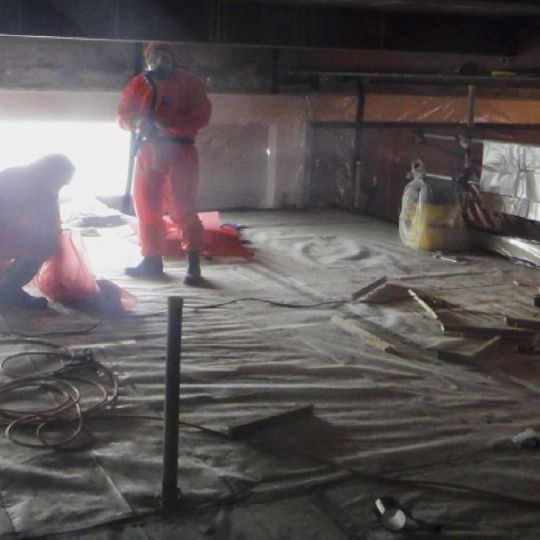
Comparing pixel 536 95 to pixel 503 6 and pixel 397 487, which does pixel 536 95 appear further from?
pixel 397 487

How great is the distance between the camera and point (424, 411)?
3.21 meters

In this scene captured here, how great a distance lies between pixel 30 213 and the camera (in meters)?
4.18

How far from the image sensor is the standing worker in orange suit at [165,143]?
191 inches

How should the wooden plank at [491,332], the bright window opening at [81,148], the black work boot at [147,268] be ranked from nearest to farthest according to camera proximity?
the wooden plank at [491,332], the black work boot at [147,268], the bright window opening at [81,148]

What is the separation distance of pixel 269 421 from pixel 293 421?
4.0 inches

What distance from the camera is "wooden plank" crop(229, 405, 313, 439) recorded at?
2.91m

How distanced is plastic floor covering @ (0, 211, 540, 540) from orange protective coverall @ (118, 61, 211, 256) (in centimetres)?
32

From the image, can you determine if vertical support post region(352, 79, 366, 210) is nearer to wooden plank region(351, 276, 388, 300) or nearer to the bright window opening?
the bright window opening

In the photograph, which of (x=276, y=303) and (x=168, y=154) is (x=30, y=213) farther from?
(x=276, y=303)

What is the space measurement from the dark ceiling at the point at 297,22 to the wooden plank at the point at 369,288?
4.18 ft

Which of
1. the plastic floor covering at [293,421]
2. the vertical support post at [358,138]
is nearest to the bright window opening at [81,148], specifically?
the vertical support post at [358,138]

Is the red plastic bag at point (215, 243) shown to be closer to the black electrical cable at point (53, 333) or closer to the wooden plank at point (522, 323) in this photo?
the black electrical cable at point (53, 333)

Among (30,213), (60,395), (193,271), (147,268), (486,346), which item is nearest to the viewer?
(60,395)

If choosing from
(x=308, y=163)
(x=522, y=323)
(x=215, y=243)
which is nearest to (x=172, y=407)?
(x=522, y=323)
